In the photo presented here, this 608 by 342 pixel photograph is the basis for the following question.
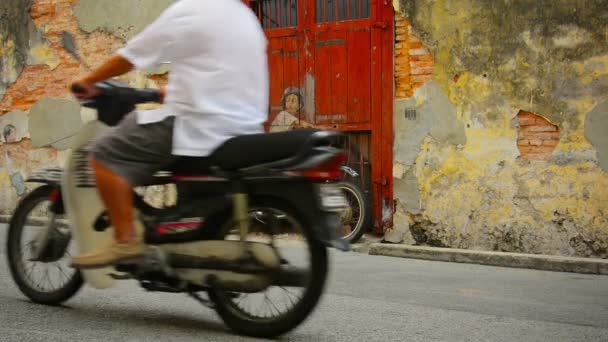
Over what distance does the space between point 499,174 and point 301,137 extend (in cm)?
553

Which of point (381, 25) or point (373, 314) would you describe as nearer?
point (373, 314)

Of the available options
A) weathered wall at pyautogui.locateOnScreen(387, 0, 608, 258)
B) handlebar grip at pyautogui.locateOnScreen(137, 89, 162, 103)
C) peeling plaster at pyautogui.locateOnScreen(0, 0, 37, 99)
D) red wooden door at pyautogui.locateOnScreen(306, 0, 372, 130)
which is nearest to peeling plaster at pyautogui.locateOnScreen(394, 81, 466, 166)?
weathered wall at pyautogui.locateOnScreen(387, 0, 608, 258)

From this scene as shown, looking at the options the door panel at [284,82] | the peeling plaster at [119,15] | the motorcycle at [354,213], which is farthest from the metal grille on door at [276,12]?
the motorcycle at [354,213]

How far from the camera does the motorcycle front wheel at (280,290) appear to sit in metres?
3.66

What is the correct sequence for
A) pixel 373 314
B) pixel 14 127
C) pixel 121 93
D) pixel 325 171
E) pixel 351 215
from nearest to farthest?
pixel 325 171, pixel 121 93, pixel 373 314, pixel 351 215, pixel 14 127

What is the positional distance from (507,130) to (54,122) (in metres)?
6.55

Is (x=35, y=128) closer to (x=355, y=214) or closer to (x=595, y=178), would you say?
(x=355, y=214)

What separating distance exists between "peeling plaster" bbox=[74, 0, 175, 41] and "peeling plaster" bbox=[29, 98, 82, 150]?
115cm

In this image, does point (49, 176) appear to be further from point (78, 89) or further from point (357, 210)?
point (357, 210)

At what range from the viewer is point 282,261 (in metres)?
3.73

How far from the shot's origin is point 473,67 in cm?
888

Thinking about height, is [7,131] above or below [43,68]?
below

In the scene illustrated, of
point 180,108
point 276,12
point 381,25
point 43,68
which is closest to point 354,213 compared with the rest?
point 381,25

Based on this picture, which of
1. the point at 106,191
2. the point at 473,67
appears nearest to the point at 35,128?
the point at 473,67
